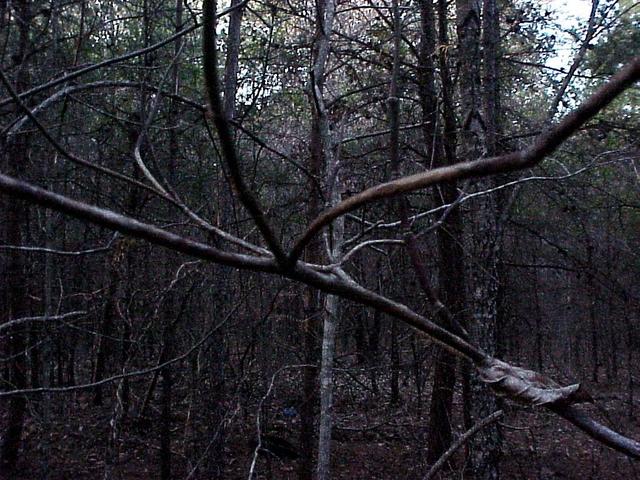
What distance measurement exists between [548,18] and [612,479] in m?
6.32

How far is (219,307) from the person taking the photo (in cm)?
730

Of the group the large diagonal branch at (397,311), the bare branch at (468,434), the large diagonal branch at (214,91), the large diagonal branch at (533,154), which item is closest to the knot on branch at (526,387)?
the large diagonal branch at (397,311)

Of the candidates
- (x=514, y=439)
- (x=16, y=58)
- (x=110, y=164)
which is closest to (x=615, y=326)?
(x=514, y=439)

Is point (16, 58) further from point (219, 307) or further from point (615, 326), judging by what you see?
point (615, 326)

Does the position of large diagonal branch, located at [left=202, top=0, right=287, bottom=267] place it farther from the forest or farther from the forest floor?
the forest floor

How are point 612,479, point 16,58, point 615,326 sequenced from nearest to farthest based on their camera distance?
point 16,58, point 612,479, point 615,326

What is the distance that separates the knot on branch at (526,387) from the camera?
1.30m

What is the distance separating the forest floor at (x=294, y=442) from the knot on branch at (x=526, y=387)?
720cm

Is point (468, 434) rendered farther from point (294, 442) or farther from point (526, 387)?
point (294, 442)

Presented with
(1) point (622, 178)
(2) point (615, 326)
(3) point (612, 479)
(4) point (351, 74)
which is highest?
(4) point (351, 74)

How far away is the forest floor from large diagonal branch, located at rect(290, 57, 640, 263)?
24.9 feet

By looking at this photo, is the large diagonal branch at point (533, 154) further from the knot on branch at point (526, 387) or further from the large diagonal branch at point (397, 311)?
the knot on branch at point (526, 387)

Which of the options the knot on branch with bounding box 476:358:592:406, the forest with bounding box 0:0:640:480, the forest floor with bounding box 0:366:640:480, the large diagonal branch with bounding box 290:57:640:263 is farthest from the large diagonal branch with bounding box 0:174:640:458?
the forest floor with bounding box 0:366:640:480

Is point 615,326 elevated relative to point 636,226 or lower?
lower
